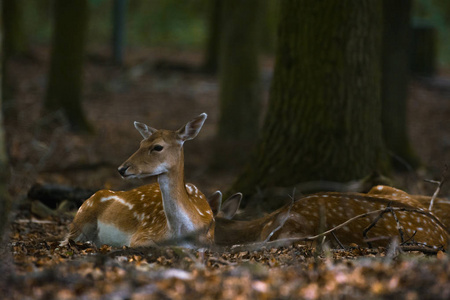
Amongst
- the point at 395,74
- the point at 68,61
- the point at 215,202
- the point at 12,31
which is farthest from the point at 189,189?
the point at 12,31

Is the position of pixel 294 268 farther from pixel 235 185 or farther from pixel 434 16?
pixel 434 16

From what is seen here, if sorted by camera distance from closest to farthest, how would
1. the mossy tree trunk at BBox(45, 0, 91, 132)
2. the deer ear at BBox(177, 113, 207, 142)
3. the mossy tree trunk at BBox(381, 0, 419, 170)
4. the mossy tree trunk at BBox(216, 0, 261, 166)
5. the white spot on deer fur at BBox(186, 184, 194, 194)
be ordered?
the deer ear at BBox(177, 113, 207, 142)
the white spot on deer fur at BBox(186, 184, 194, 194)
the mossy tree trunk at BBox(381, 0, 419, 170)
the mossy tree trunk at BBox(216, 0, 261, 166)
the mossy tree trunk at BBox(45, 0, 91, 132)

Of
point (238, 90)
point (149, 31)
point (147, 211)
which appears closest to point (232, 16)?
→ point (238, 90)

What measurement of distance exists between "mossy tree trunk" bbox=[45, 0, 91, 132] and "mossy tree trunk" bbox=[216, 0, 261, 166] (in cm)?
313

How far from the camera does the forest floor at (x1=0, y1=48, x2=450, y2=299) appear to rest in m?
3.59

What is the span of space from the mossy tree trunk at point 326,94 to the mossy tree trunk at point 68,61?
7.46 metres

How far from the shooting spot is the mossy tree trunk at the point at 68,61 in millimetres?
13820

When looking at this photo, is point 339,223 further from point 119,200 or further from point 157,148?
point 119,200

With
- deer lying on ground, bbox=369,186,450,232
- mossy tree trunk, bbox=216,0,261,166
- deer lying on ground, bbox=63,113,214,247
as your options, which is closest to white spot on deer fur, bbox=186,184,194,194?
deer lying on ground, bbox=63,113,214,247

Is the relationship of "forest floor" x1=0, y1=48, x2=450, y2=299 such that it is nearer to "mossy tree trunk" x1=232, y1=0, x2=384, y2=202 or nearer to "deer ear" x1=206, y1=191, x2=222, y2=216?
"deer ear" x1=206, y1=191, x2=222, y2=216

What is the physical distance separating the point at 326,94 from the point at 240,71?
5886 millimetres

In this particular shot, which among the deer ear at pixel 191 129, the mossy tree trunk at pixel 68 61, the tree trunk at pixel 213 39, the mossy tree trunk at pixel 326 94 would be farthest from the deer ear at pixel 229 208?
the tree trunk at pixel 213 39

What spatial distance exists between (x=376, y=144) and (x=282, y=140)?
1.04m

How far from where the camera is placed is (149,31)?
34188 millimetres
